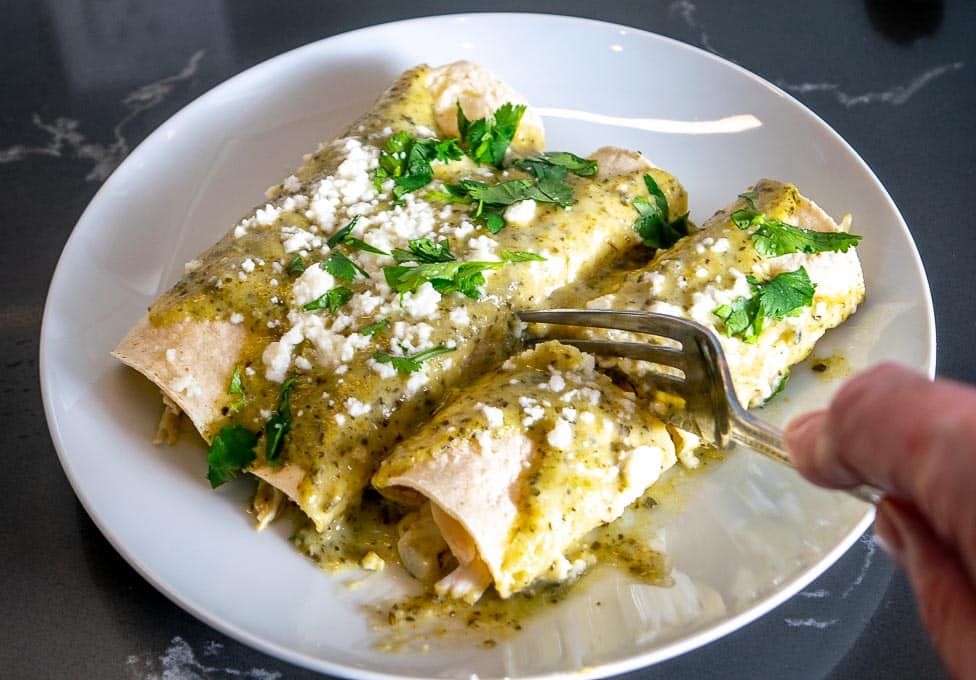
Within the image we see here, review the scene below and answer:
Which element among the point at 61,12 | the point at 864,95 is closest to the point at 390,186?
the point at 864,95

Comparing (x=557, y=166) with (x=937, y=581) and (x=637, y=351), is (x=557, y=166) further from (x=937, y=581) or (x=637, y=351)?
(x=937, y=581)

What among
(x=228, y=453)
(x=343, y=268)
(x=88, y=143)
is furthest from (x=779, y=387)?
(x=88, y=143)

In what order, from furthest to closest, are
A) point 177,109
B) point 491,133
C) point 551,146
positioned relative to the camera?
point 177,109, point 551,146, point 491,133

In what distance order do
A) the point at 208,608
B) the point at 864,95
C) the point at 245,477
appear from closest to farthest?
1. the point at 208,608
2. the point at 245,477
3. the point at 864,95

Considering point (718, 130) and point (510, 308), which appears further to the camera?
point (718, 130)

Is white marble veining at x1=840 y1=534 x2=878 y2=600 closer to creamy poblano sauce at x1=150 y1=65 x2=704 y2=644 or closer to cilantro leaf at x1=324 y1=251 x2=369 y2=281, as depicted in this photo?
creamy poblano sauce at x1=150 y1=65 x2=704 y2=644

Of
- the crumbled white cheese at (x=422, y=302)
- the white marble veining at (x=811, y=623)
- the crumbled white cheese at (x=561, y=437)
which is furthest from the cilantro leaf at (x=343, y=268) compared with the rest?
the white marble veining at (x=811, y=623)

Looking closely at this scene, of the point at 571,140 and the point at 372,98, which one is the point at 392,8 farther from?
the point at 571,140

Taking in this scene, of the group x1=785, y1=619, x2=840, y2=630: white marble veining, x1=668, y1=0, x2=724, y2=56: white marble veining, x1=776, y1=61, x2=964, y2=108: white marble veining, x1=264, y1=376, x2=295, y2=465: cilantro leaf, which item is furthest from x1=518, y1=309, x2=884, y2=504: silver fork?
x1=668, y1=0, x2=724, y2=56: white marble veining
